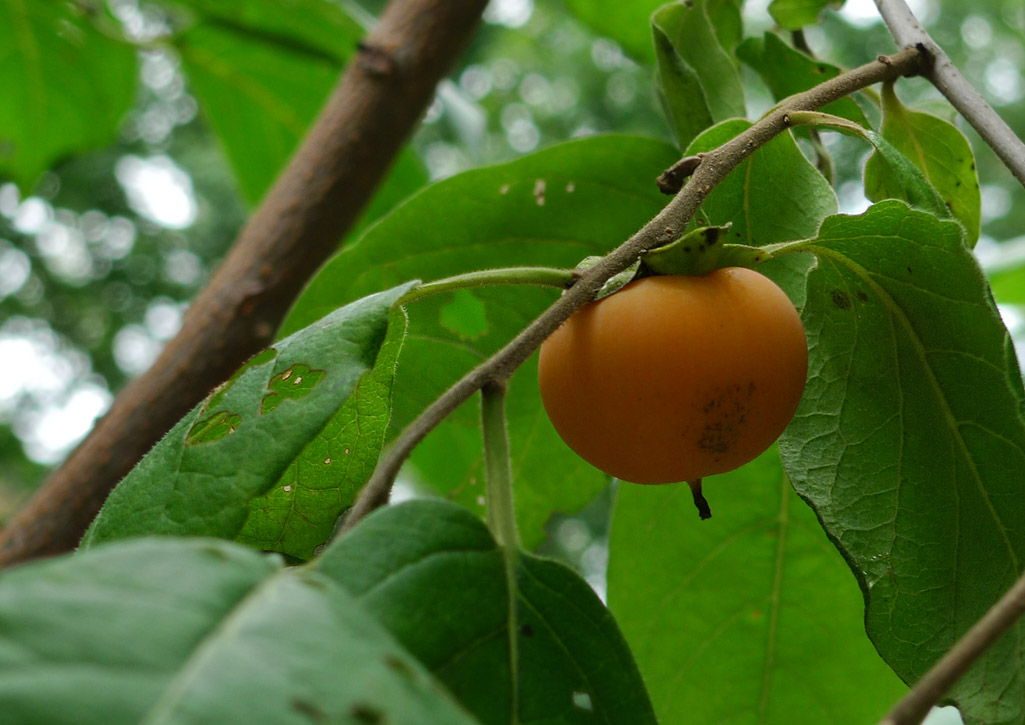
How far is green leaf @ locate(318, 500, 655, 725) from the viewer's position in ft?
1.41

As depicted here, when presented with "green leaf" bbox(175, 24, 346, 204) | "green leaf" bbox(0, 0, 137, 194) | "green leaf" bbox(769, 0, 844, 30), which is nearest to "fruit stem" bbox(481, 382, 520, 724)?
"green leaf" bbox(769, 0, 844, 30)

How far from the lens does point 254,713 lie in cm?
29

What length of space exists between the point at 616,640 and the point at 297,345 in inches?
8.8

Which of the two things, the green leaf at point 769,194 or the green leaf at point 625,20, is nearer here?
the green leaf at point 769,194

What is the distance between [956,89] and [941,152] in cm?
15

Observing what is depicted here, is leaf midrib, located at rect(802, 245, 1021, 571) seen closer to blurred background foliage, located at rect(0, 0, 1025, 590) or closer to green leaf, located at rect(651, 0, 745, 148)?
green leaf, located at rect(651, 0, 745, 148)

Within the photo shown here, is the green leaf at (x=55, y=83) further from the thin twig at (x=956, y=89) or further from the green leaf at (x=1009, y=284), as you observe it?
the green leaf at (x=1009, y=284)

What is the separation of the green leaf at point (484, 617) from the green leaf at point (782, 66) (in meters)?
0.47

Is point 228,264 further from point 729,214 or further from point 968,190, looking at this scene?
point 968,190

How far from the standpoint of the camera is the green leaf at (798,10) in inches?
33.3

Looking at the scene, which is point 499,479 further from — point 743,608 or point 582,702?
point 743,608

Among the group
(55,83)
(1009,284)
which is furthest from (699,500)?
(55,83)

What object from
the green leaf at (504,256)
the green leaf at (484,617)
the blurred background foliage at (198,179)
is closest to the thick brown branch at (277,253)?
the green leaf at (504,256)

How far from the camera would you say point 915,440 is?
0.54 metres
